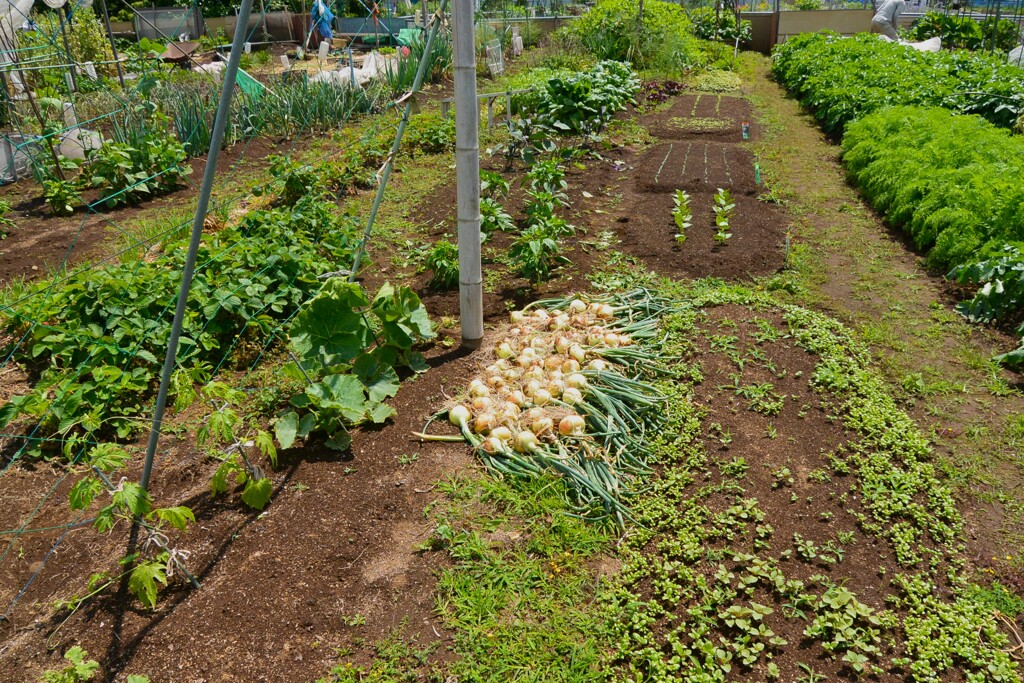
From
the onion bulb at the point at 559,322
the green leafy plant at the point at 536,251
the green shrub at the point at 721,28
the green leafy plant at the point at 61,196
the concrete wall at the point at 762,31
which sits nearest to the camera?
the onion bulb at the point at 559,322

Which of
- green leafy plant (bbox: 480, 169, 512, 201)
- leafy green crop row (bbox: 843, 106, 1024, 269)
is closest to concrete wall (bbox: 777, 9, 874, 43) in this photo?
leafy green crop row (bbox: 843, 106, 1024, 269)

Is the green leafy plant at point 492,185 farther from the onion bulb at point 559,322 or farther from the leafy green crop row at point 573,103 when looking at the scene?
the leafy green crop row at point 573,103

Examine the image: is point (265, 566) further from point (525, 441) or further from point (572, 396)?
point (572, 396)

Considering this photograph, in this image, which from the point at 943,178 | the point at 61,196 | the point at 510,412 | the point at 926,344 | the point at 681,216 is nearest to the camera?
the point at 510,412

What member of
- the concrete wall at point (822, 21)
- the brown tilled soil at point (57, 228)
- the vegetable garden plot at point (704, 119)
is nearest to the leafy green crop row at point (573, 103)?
the vegetable garden plot at point (704, 119)

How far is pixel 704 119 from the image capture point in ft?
34.9

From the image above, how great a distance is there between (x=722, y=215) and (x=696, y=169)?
73.5 inches

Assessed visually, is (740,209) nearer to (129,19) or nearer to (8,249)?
(8,249)

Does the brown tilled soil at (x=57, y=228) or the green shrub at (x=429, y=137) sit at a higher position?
the green shrub at (x=429, y=137)

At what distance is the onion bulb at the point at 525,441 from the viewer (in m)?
3.45

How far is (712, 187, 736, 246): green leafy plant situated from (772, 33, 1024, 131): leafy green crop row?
3.60m

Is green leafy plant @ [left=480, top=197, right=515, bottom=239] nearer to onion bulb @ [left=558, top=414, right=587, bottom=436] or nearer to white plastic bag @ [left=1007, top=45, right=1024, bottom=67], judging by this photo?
onion bulb @ [left=558, top=414, right=587, bottom=436]

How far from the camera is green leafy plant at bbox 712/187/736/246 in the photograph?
5.99 m

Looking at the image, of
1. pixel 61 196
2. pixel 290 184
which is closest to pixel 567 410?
pixel 290 184
